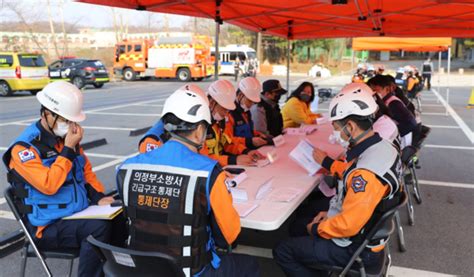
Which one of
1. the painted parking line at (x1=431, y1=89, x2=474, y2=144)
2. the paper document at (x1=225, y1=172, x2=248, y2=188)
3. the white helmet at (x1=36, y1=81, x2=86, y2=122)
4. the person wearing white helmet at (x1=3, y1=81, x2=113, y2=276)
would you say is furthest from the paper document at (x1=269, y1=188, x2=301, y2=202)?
the painted parking line at (x1=431, y1=89, x2=474, y2=144)

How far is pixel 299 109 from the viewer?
6.29m

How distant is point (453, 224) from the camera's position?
177 inches

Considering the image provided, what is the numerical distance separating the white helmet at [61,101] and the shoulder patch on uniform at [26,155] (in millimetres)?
300

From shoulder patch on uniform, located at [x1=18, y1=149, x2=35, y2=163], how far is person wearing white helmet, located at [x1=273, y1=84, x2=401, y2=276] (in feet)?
5.20

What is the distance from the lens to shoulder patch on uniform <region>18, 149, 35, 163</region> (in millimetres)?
2484

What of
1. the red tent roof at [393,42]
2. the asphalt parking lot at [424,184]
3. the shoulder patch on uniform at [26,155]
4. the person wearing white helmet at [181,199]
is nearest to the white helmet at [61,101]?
the shoulder patch on uniform at [26,155]

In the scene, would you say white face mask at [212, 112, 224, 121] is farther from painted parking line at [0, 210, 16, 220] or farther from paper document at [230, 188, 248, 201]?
painted parking line at [0, 210, 16, 220]

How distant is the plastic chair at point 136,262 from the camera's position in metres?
1.80

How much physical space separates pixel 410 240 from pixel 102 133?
24.0 feet

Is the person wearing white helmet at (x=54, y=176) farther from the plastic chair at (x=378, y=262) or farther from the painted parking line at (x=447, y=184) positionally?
the painted parking line at (x=447, y=184)

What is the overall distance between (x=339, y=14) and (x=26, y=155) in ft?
15.9

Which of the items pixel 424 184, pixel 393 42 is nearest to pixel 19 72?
pixel 393 42

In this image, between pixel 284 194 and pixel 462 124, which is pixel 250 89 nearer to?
pixel 284 194

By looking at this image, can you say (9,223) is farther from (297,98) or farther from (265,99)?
(297,98)
